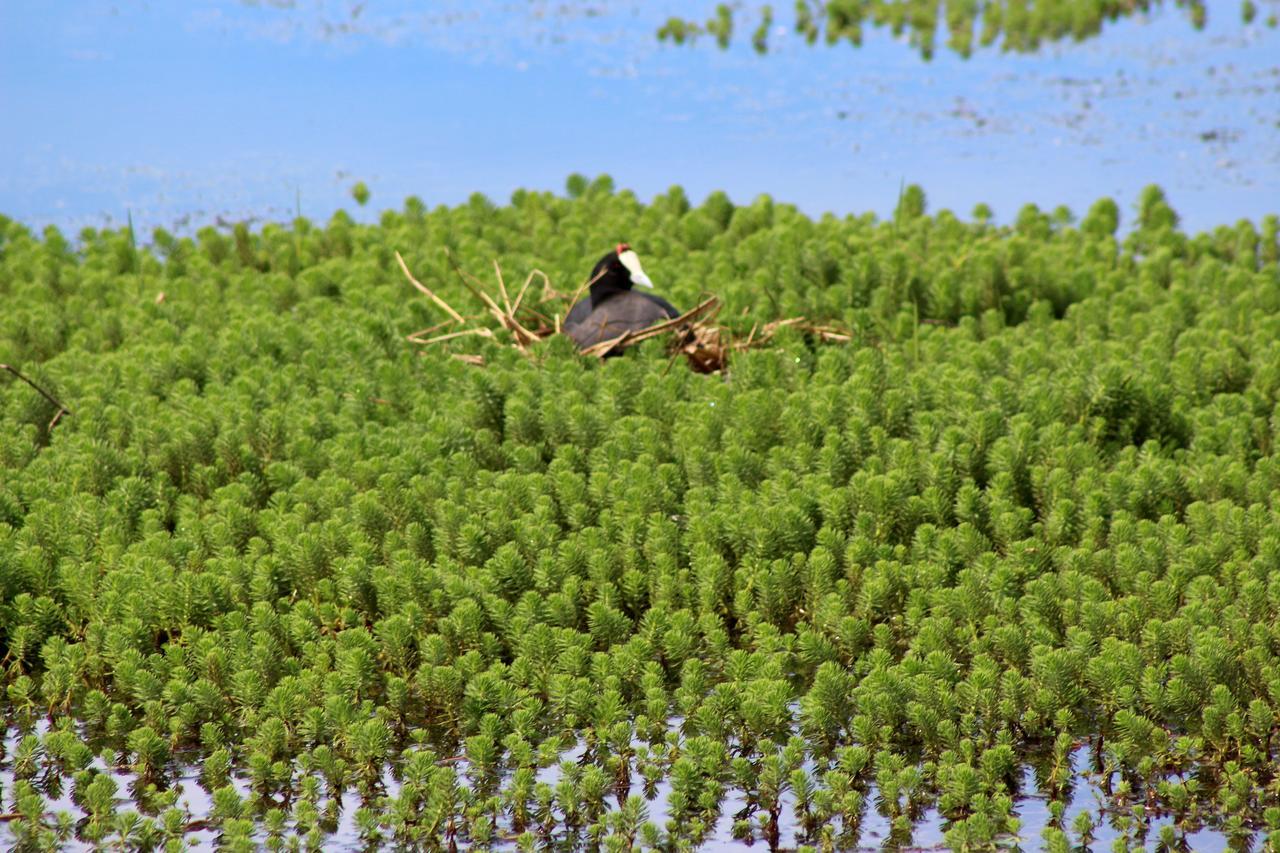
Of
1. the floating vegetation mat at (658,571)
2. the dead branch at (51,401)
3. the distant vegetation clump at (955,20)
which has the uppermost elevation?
the distant vegetation clump at (955,20)

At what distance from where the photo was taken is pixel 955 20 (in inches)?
625

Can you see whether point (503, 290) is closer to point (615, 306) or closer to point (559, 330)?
point (559, 330)

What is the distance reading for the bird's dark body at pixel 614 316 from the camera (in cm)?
747

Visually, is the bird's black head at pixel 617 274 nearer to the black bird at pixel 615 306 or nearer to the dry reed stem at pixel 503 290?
the black bird at pixel 615 306

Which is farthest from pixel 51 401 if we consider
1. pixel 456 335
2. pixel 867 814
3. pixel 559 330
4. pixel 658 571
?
pixel 867 814

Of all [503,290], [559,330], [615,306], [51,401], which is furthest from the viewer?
[503,290]

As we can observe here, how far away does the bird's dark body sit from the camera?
24.5 ft

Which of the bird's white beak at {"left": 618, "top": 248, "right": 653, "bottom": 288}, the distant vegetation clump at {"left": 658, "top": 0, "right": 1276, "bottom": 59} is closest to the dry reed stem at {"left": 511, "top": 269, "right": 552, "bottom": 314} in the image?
the bird's white beak at {"left": 618, "top": 248, "right": 653, "bottom": 288}

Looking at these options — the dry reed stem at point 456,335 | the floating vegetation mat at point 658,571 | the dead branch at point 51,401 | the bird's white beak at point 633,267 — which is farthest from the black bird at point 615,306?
the dead branch at point 51,401

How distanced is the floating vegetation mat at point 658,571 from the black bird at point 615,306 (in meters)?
0.22

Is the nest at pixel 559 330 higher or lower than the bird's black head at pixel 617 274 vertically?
lower

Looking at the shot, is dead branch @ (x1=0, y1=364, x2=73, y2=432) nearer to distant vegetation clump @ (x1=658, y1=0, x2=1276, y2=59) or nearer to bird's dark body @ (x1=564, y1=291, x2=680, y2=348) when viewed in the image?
bird's dark body @ (x1=564, y1=291, x2=680, y2=348)

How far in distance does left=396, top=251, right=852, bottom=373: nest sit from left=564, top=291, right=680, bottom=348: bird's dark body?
7cm

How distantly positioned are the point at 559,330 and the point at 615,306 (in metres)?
0.34
